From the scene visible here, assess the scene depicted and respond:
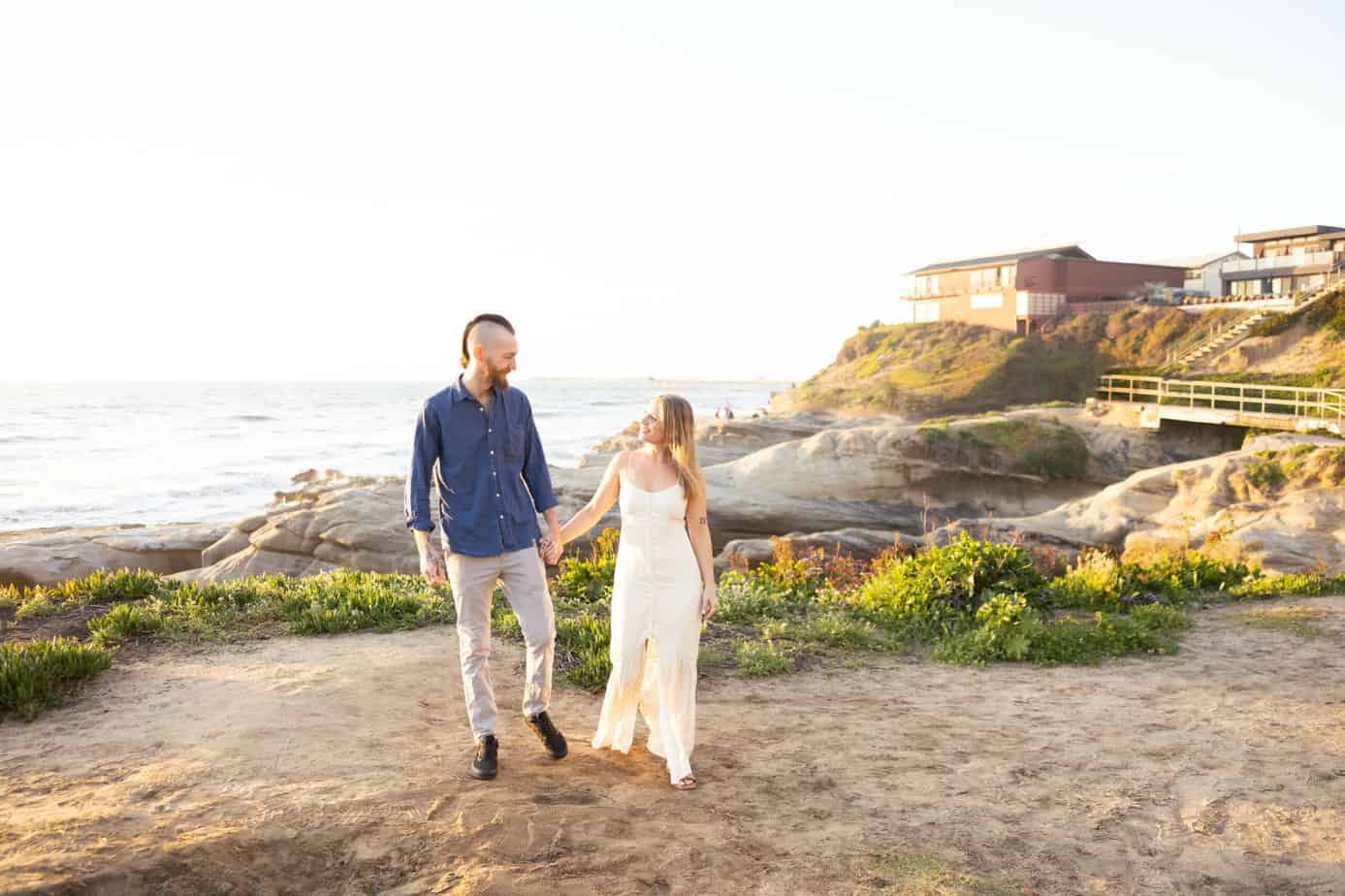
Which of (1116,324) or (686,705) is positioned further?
(1116,324)

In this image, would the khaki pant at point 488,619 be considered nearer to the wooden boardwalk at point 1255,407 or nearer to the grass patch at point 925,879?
the grass patch at point 925,879

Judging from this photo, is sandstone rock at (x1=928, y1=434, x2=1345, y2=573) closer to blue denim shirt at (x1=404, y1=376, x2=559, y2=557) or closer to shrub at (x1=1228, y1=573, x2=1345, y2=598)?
shrub at (x1=1228, y1=573, x2=1345, y2=598)

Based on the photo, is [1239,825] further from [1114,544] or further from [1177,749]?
[1114,544]

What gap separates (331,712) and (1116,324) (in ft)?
187

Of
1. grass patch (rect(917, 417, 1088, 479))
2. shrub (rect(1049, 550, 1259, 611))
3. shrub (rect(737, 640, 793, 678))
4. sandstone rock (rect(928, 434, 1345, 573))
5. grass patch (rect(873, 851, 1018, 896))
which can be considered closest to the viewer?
grass patch (rect(873, 851, 1018, 896))

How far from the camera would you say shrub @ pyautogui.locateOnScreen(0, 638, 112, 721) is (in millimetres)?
6004

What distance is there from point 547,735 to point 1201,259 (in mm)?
76922

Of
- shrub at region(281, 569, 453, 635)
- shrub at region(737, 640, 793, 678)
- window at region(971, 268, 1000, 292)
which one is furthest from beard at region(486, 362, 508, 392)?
window at region(971, 268, 1000, 292)

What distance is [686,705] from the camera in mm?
5129

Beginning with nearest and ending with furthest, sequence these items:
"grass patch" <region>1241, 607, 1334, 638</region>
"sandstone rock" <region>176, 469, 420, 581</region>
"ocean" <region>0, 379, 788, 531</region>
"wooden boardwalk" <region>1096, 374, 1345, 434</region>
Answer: "grass patch" <region>1241, 607, 1334, 638</region> → "sandstone rock" <region>176, 469, 420, 581</region> → "wooden boardwalk" <region>1096, 374, 1345, 434</region> → "ocean" <region>0, 379, 788, 531</region>

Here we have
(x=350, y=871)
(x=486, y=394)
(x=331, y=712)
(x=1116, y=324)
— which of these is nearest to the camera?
(x=350, y=871)

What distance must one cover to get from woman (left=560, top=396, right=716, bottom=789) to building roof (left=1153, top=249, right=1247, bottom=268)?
69902 millimetres

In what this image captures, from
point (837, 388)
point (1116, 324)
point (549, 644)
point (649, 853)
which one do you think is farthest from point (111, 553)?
point (1116, 324)

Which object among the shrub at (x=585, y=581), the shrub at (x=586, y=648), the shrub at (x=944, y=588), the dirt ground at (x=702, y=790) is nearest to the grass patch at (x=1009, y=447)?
the shrub at (x=944, y=588)
